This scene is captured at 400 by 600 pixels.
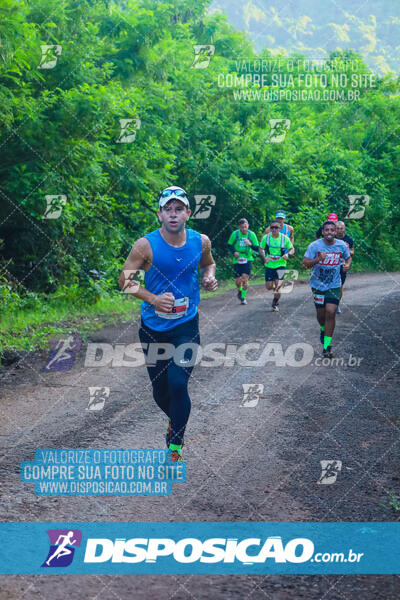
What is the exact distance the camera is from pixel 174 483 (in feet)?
18.3

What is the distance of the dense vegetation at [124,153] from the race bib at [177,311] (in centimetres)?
766

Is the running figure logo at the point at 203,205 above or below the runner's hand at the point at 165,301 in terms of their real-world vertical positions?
above

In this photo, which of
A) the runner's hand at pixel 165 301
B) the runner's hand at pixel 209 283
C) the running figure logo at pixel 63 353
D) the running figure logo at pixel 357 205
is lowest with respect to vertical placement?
the running figure logo at pixel 63 353

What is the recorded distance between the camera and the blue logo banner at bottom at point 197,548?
165 inches

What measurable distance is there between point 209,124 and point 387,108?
1968 cm

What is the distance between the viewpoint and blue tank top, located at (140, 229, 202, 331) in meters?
5.75

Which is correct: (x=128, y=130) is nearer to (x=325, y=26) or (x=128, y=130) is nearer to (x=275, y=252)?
(x=275, y=252)

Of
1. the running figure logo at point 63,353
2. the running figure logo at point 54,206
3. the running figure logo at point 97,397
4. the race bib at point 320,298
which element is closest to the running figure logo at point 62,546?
the running figure logo at point 97,397

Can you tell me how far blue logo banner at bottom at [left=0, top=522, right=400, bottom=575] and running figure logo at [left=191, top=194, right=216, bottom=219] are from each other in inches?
829

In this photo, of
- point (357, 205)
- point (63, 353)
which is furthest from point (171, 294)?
point (357, 205)

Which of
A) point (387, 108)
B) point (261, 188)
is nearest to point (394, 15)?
point (387, 108)

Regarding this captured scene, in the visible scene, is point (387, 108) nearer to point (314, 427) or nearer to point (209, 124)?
point (209, 124)

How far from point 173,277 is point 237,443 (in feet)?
6.19

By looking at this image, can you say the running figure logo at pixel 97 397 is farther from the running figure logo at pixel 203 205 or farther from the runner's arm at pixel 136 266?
the running figure logo at pixel 203 205
